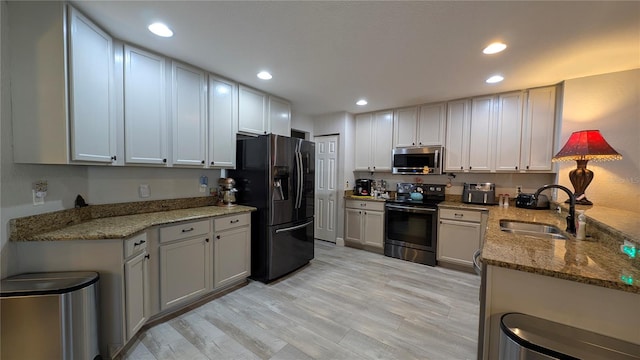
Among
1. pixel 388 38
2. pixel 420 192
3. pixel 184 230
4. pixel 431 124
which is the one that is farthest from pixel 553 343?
pixel 431 124

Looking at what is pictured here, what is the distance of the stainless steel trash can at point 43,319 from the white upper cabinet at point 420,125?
399 cm

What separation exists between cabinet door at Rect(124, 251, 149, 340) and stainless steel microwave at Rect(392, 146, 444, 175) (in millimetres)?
3454

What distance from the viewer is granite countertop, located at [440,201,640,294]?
1.01 metres

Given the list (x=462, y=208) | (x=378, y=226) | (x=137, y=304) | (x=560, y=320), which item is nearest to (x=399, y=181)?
(x=378, y=226)

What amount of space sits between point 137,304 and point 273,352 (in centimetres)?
111

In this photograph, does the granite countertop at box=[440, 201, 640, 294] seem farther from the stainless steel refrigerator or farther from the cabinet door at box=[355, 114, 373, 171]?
the cabinet door at box=[355, 114, 373, 171]

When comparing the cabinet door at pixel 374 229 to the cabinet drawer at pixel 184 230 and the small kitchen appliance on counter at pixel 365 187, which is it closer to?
the small kitchen appliance on counter at pixel 365 187

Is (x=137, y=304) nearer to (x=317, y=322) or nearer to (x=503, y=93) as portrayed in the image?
(x=317, y=322)

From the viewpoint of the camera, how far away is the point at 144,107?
219 centimetres

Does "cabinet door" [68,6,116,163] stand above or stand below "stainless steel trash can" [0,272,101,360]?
above

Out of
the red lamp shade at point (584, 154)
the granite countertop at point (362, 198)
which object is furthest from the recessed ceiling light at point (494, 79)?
the granite countertop at point (362, 198)

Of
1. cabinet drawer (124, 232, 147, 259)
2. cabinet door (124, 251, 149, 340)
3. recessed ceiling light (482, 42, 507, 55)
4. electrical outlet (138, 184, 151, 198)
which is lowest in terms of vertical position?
cabinet door (124, 251, 149, 340)

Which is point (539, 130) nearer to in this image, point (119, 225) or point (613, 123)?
point (613, 123)

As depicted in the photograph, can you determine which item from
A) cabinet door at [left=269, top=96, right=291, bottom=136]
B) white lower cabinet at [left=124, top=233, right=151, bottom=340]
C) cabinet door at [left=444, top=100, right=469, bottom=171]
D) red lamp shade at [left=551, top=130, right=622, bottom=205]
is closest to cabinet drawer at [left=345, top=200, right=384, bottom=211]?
cabinet door at [left=444, top=100, right=469, bottom=171]
